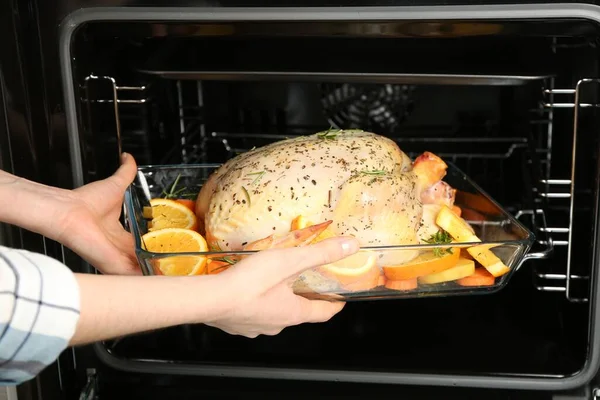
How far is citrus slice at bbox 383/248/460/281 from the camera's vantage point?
3.49 ft

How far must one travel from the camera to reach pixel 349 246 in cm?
97

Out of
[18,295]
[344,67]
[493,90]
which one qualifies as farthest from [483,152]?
[18,295]

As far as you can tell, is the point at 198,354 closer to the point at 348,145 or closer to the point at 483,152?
the point at 348,145

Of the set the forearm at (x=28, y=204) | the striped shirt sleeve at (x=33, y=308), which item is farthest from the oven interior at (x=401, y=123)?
the striped shirt sleeve at (x=33, y=308)

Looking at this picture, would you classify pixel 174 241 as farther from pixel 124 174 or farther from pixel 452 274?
pixel 452 274

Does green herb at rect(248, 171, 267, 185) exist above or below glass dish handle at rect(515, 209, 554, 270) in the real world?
above

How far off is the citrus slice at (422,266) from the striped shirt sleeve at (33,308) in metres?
0.43

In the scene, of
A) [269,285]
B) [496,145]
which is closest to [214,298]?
[269,285]

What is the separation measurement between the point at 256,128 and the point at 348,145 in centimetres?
40

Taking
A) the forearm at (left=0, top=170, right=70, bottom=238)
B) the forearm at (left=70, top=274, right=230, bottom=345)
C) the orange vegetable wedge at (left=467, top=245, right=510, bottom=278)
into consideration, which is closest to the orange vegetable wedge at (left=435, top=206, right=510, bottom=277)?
the orange vegetable wedge at (left=467, top=245, right=510, bottom=278)

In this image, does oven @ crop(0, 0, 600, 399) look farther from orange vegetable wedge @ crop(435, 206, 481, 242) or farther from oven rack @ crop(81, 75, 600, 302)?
orange vegetable wedge @ crop(435, 206, 481, 242)

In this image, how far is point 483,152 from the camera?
5.07 ft

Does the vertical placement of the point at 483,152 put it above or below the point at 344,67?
below

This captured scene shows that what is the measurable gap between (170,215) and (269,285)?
36cm
